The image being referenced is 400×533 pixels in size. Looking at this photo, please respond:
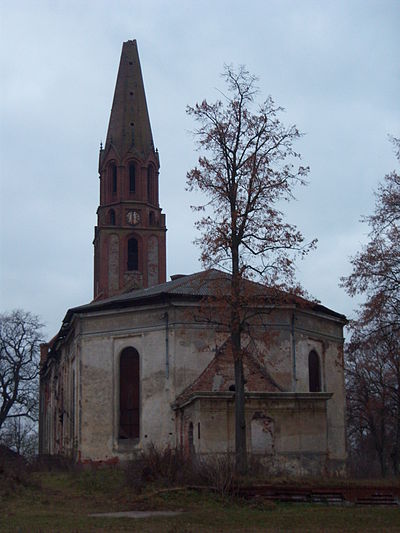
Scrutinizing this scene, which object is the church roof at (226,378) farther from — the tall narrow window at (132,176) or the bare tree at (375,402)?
the tall narrow window at (132,176)

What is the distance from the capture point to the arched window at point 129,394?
116 ft

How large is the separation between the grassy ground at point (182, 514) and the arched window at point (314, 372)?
17.0 m

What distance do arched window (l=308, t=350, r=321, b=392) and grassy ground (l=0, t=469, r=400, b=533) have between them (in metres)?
17.0

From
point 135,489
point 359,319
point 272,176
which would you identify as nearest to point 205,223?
point 272,176

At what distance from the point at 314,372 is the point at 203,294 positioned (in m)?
8.77

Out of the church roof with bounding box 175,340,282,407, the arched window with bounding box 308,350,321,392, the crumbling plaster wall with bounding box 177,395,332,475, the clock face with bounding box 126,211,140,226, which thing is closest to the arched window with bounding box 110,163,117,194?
the clock face with bounding box 126,211,140,226

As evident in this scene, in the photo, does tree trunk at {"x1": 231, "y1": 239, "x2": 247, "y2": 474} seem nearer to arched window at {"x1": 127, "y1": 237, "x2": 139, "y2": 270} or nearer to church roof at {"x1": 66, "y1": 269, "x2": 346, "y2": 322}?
church roof at {"x1": 66, "y1": 269, "x2": 346, "y2": 322}

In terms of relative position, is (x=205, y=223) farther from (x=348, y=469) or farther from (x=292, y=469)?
(x=348, y=469)

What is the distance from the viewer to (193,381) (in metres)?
34.3

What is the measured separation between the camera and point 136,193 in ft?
210

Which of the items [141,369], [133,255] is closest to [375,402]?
[141,369]

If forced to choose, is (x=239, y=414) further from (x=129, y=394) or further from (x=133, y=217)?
(x=133, y=217)

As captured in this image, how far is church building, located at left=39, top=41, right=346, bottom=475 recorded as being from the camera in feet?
97.2

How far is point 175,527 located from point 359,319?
13.6m
